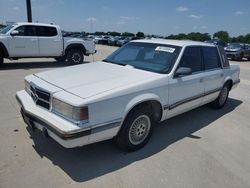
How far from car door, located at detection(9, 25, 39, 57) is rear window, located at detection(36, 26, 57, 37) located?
24 cm

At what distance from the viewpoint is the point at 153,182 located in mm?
3217

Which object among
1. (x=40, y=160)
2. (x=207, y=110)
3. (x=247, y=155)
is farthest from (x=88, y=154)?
(x=207, y=110)

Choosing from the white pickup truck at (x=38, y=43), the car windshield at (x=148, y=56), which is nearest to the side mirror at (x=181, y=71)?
the car windshield at (x=148, y=56)

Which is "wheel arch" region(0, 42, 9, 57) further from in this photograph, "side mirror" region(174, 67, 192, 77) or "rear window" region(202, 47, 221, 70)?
"side mirror" region(174, 67, 192, 77)

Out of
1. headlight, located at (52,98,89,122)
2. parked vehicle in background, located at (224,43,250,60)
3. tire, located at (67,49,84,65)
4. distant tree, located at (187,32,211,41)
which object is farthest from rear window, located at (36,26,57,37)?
distant tree, located at (187,32,211,41)

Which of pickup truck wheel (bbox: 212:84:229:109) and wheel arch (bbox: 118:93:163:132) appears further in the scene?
pickup truck wheel (bbox: 212:84:229:109)

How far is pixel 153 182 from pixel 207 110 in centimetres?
349

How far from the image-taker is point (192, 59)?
4902mm

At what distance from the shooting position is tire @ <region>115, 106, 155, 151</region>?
367 cm

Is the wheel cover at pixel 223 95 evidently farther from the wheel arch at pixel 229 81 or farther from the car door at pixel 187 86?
the car door at pixel 187 86

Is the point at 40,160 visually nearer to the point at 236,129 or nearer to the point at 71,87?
the point at 71,87

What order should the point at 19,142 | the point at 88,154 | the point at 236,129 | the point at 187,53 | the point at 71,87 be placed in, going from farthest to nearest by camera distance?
the point at 236,129
the point at 187,53
the point at 19,142
the point at 88,154
the point at 71,87

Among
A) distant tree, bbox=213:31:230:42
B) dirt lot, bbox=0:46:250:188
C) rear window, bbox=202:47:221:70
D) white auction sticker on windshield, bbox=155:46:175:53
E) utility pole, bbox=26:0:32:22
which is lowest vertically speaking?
dirt lot, bbox=0:46:250:188

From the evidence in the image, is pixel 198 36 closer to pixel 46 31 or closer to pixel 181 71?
pixel 46 31
